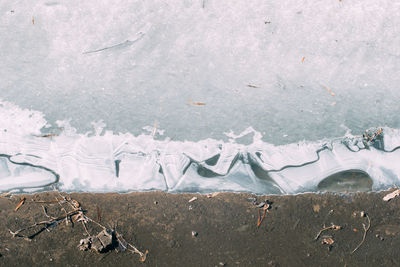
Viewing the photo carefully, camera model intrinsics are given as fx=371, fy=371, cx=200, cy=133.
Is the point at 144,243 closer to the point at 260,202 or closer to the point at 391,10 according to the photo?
the point at 260,202

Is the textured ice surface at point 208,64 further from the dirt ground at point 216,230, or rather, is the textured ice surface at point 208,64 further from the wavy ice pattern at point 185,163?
the dirt ground at point 216,230

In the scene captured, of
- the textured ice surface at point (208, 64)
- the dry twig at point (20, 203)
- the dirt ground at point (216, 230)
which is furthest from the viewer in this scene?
the textured ice surface at point (208, 64)

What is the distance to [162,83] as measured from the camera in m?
2.59

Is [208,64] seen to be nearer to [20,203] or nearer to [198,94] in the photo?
[198,94]

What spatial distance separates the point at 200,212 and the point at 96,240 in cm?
65

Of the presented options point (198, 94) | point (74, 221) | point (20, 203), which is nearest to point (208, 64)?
point (198, 94)

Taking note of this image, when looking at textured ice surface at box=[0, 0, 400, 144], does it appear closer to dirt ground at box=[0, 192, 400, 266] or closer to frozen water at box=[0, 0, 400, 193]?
frozen water at box=[0, 0, 400, 193]

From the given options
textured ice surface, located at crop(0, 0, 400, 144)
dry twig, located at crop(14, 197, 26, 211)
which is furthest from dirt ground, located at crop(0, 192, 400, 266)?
textured ice surface, located at crop(0, 0, 400, 144)

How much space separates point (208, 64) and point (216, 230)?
1138 millimetres

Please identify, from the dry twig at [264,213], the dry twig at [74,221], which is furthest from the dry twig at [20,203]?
the dry twig at [264,213]

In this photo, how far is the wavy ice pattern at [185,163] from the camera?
2385mm

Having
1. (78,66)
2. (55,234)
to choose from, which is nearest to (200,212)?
(55,234)

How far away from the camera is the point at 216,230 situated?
228cm

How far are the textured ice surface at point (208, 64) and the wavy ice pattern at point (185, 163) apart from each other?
0.09 metres
